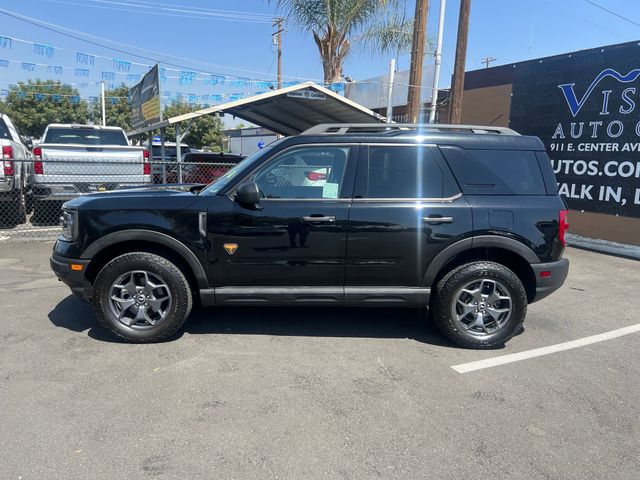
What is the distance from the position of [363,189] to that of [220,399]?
6.84ft

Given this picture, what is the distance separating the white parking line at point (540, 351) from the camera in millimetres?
3961

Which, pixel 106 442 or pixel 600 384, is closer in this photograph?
pixel 106 442

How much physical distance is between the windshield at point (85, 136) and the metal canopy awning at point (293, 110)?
113 cm

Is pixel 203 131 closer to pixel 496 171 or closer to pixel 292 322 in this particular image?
pixel 292 322

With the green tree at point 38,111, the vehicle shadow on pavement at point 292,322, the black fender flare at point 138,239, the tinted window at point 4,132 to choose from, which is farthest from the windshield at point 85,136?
the green tree at point 38,111

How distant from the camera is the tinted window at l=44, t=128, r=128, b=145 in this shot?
10.8 metres

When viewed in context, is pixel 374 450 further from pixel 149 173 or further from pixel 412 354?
pixel 149 173

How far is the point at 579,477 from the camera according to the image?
2.61 m

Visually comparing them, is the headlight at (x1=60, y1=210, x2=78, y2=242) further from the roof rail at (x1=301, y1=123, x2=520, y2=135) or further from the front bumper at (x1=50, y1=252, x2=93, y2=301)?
the roof rail at (x1=301, y1=123, x2=520, y2=135)

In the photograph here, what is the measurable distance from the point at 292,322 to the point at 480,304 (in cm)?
184

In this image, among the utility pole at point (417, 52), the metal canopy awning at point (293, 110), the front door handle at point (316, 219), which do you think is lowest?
the front door handle at point (316, 219)

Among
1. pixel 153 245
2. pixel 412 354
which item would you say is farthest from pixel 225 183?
pixel 412 354

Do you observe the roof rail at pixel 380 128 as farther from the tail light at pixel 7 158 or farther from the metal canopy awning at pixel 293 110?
the metal canopy awning at pixel 293 110

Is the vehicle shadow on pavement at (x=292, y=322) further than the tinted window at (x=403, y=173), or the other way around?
the vehicle shadow on pavement at (x=292, y=322)
